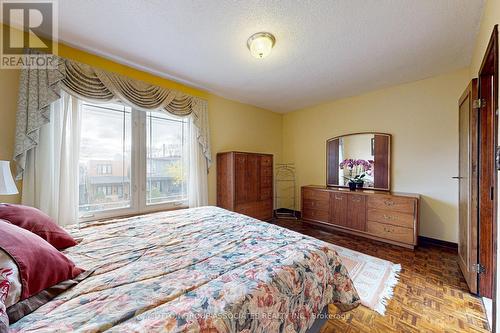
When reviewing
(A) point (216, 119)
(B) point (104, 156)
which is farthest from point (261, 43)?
(B) point (104, 156)

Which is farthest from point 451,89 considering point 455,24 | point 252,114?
point 252,114

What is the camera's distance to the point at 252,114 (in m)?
4.29

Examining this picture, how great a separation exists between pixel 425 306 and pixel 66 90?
13.0 feet

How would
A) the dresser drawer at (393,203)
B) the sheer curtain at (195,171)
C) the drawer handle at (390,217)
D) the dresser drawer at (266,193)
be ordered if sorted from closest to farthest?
1. the dresser drawer at (393,203)
2. the drawer handle at (390,217)
3. the sheer curtain at (195,171)
4. the dresser drawer at (266,193)

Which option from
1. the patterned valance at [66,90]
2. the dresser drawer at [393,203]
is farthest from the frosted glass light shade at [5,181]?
the dresser drawer at [393,203]

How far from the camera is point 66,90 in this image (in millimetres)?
2123

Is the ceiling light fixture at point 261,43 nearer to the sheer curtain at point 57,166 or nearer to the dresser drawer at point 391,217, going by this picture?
the sheer curtain at point 57,166

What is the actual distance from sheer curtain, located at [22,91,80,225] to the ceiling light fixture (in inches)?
81.2

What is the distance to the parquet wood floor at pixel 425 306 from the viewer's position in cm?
145

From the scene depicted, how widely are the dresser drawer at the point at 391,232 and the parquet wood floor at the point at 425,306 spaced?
25 centimetres

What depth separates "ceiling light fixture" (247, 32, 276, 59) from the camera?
2002mm

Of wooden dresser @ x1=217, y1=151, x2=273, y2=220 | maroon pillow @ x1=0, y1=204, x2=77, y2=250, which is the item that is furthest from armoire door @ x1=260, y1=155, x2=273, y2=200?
maroon pillow @ x1=0, y1=204, x2=77, y2=250

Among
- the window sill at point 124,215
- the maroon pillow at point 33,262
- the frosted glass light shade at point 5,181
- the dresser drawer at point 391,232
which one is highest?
the frosted glass light shade at point 5,181

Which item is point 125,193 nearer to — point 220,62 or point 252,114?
point 220,62
